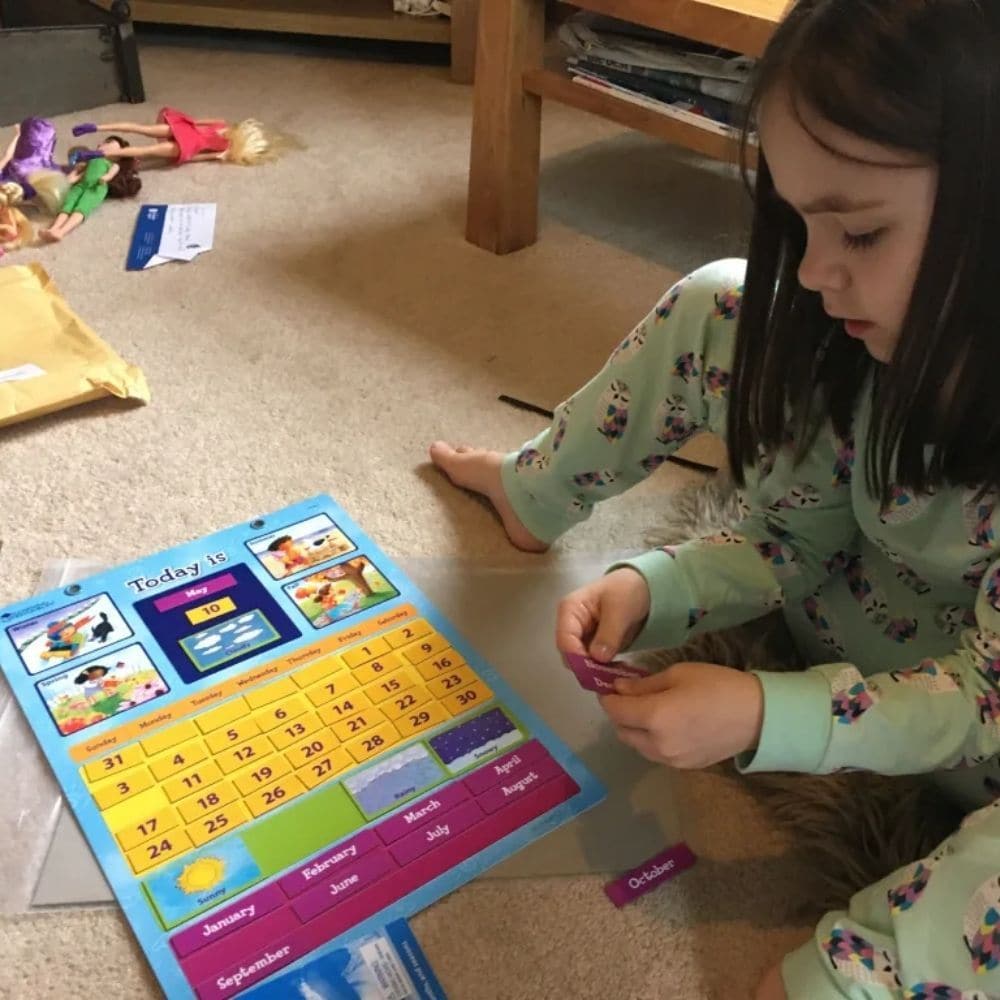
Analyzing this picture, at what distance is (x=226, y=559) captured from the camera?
2.95ft

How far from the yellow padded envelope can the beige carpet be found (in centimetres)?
3

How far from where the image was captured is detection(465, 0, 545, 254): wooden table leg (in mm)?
1243

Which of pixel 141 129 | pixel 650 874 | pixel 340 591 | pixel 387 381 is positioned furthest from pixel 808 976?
pixel 141 129

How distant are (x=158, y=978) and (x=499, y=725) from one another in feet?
0.90

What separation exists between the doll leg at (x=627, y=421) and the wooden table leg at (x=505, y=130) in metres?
0.47

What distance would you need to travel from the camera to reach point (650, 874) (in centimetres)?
70

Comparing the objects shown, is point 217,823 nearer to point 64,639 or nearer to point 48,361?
point 64,639

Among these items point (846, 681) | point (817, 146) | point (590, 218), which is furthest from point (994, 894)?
point (590, 218)

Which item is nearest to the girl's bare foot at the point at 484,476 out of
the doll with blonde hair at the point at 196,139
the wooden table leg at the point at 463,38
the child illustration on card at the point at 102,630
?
the child illustration on card at the point at 102,630

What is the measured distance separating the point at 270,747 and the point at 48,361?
53 centimetres

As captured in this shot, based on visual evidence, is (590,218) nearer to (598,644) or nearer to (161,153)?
(161,153)

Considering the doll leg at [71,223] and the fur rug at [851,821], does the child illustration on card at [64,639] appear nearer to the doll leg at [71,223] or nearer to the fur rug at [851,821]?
the fur rug at [851,821]

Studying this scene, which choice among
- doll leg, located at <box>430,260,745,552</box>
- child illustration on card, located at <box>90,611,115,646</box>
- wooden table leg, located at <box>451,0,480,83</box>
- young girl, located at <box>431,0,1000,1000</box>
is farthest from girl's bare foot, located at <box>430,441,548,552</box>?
wooden table leg, located at <box>451,0,480,83</box>

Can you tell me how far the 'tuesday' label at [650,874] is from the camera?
0.69 meters
